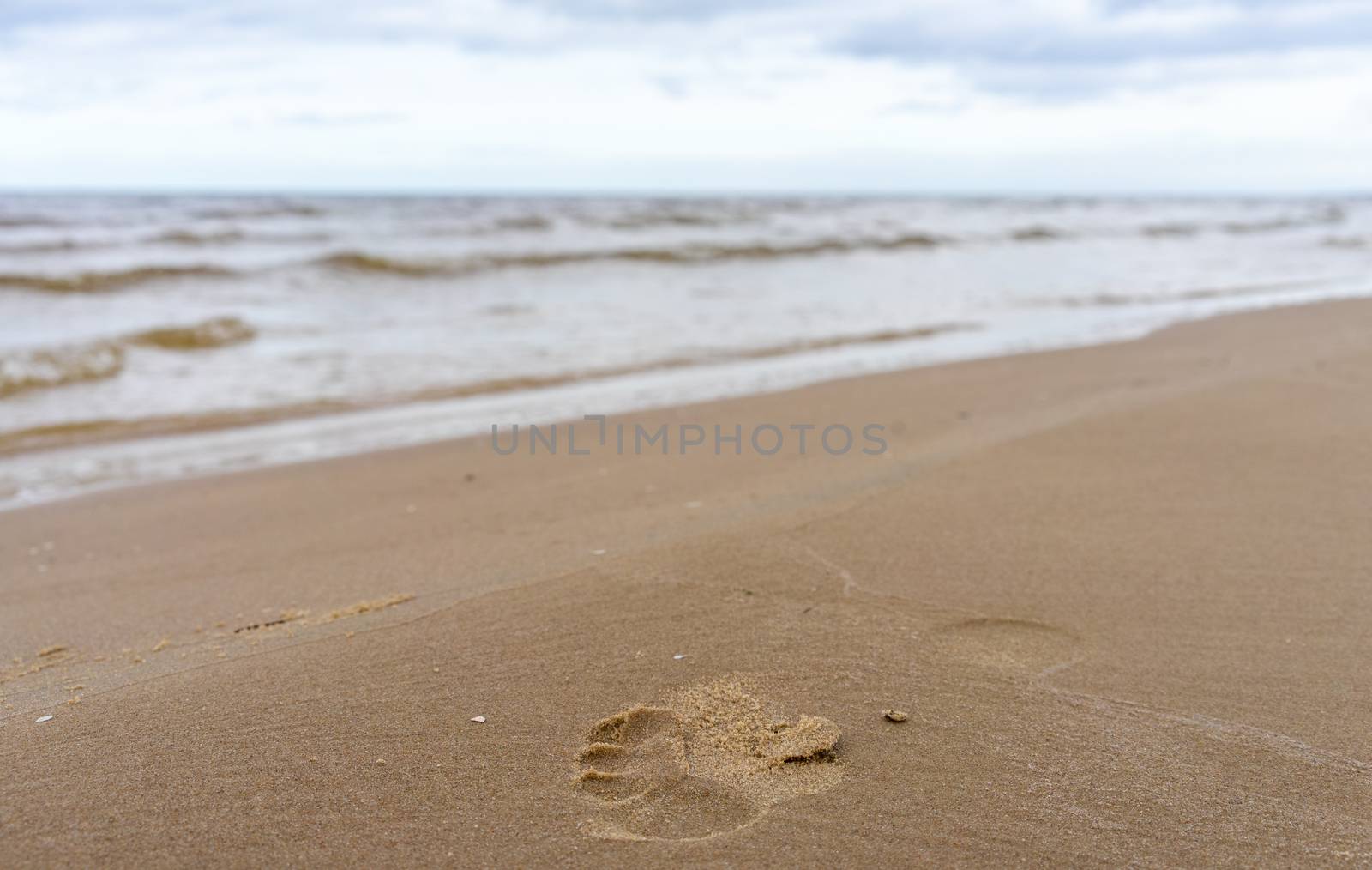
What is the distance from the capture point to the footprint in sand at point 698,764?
1889 millimetres

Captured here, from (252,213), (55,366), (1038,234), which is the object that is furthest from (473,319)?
(252,213)

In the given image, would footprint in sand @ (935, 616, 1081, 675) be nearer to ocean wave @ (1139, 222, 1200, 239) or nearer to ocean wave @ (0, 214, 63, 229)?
Result: ocean wave @ (1139, 222, 1200, 239)

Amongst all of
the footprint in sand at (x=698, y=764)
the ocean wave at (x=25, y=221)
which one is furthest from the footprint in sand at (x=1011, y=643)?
the ocean wave at (x=25, y=221)

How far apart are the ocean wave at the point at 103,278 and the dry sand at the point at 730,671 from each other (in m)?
12.4

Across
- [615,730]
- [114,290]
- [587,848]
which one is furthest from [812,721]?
[114,290]

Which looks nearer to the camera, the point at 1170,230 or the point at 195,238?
the point at 195,238

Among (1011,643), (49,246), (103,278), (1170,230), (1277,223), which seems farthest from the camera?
(1277,223)

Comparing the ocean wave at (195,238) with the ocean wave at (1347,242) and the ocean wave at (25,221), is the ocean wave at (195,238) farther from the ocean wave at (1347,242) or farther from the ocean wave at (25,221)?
the ocean wave at (1347,242)

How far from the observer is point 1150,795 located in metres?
1.92

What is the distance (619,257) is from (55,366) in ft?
46.5

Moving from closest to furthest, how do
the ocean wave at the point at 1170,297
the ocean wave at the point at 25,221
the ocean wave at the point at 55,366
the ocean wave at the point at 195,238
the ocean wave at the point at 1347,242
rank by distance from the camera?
1. the ocean wave at the point at 55,366
2. the ocean wave at the point at 1170,297
3. the ocean wave at the point at 195,238
4. the ocean wave at the point at 1347,242
5. the ocean wave at the point at 25,221

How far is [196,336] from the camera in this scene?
10117mm

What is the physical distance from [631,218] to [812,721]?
118 feet

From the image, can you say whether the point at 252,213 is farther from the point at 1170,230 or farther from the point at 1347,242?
the point at 1347,242
